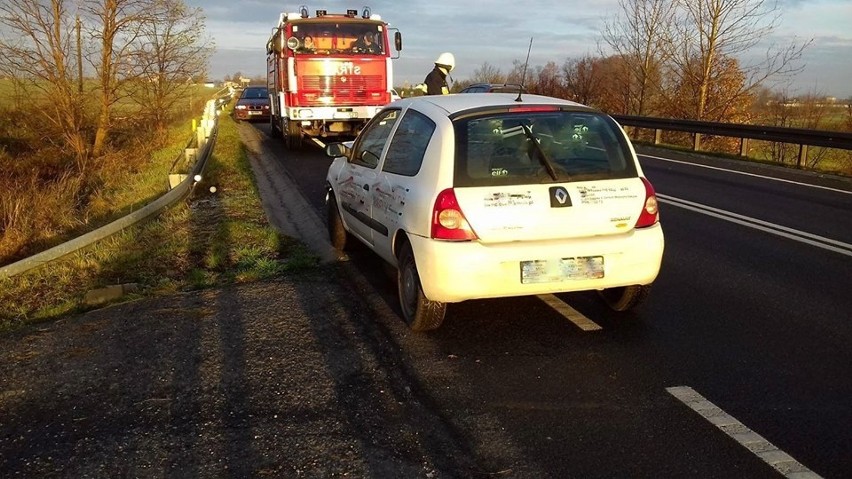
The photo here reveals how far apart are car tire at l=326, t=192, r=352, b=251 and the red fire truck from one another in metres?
10.3

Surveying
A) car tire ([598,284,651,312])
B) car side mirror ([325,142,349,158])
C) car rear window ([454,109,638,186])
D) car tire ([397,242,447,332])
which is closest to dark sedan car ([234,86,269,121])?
car side mirror ([325,142,349,158])

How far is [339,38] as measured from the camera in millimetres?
17281

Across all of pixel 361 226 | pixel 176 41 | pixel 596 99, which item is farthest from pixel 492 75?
pixel 361 226

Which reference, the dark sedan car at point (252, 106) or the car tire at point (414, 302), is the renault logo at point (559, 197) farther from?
the dark sedan car at point (252, 106)

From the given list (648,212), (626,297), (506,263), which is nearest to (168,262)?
(506,263)

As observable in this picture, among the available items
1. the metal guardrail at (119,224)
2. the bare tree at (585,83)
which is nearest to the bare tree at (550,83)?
the bare tree at (585,83)

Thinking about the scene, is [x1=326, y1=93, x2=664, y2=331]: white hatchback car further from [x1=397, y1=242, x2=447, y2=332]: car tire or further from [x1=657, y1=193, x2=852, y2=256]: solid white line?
[x1=657, y1=193, x2=852, y2=256]: solid white line

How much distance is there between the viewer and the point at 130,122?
65.5ft

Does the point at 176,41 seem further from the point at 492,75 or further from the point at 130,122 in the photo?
the point at 492,75

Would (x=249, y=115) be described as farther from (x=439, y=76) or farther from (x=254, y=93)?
(x=439, y=76)

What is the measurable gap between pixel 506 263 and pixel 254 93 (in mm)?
30015

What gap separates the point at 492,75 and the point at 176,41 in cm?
2498

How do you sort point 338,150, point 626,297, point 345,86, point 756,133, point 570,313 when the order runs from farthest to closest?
point 345,86 → point 756,133 → point 338,150 → point 570,313 → point 626,297

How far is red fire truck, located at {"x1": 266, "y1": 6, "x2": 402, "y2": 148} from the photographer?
1712 cm
